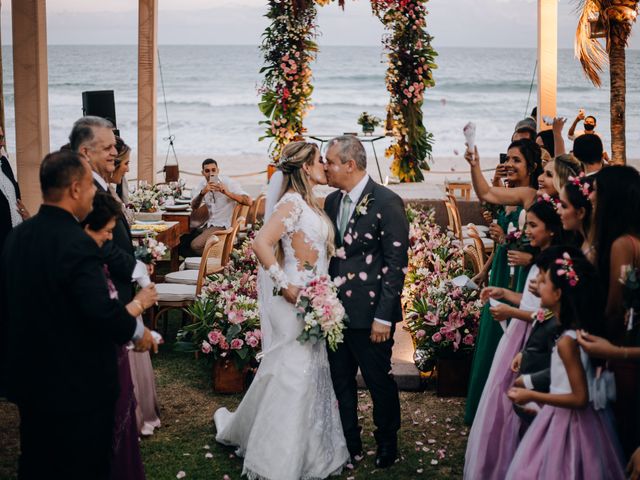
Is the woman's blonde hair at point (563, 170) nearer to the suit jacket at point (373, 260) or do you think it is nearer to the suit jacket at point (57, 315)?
the suit jacket at point (373, 260)

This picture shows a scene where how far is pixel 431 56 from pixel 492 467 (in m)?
9.25

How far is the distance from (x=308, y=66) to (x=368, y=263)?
8321mm

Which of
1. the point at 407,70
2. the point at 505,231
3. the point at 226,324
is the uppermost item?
the point at 407,70

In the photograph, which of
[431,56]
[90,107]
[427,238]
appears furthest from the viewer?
[431,56]

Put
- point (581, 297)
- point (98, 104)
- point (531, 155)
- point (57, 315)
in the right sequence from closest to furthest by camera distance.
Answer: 1. point (57, 315)
2. point (581, 297)
3. point (531, 155)
4. point (98, 104)

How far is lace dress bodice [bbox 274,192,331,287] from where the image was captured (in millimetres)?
4918

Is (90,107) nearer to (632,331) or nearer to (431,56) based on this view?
(431,56)

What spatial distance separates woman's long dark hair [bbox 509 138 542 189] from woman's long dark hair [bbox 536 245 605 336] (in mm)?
1719

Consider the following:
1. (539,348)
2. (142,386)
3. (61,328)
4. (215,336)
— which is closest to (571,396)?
(539,348)

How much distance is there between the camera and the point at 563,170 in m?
4.85

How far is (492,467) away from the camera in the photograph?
4707 mm

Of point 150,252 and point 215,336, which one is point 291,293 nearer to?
point 150,252

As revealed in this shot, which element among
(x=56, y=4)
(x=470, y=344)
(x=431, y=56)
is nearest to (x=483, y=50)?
(x=56, y=4)

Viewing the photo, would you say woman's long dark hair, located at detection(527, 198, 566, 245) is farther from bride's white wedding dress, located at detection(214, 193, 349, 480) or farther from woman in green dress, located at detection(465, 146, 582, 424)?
bride's white wedding dress, located at detection(214, 193, 349, 480)
